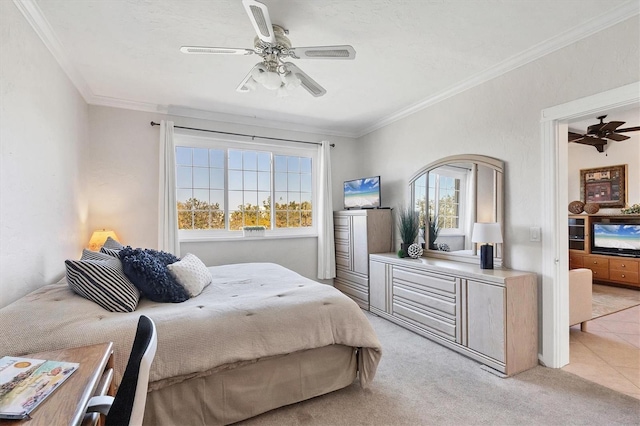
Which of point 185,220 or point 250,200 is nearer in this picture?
point 185,220

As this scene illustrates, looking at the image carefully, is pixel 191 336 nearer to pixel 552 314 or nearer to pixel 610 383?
pixel 552 314

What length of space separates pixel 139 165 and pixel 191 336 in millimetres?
2787

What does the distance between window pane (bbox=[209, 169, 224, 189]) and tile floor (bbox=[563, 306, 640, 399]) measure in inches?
163

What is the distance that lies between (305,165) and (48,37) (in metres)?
3.15

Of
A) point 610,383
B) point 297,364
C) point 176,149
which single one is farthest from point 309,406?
point 176,149

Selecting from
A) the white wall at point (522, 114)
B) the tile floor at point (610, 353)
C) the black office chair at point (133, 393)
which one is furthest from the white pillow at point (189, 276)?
the tile floor at point (610, 353)

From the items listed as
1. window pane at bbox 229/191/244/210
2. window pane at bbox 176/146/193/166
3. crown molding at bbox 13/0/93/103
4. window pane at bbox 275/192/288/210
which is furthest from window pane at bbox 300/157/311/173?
crown molding at bbox 13/0/93/103

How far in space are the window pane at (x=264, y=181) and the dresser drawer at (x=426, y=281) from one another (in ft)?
7.15

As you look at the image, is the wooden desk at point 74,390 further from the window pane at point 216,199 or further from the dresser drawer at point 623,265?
the dresser drawer at point 623,265

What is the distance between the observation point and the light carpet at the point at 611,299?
400cm

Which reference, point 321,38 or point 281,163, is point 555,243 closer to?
point 321,38

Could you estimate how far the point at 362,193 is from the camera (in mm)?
4406

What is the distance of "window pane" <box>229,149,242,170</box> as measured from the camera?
14.1 ft

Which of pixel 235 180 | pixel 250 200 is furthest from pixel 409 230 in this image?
pixel 235 180
